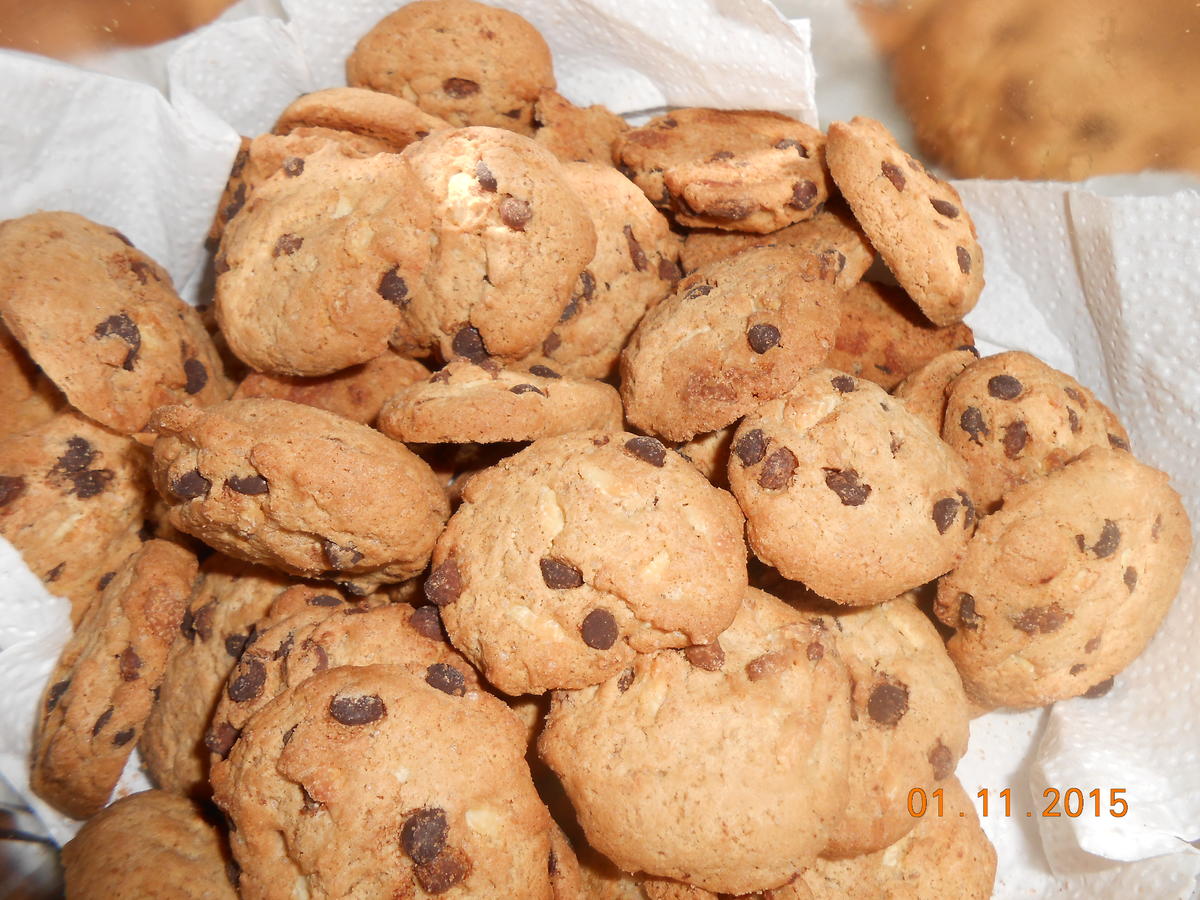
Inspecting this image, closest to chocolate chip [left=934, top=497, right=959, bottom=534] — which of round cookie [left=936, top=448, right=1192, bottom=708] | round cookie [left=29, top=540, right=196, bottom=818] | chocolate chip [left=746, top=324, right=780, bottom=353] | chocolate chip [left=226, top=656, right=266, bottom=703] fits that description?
round cookie [left=936, top=448, right=1192, bottom=708]

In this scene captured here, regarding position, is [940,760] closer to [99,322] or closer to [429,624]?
[429,624]

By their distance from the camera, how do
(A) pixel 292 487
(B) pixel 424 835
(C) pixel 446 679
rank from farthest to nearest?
(C) pixel 446 679 → (A) pixel 292 487 → (B) pixel 424 835

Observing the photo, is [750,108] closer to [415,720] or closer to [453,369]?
[453,369]

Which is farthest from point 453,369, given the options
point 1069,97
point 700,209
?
point 1069,97

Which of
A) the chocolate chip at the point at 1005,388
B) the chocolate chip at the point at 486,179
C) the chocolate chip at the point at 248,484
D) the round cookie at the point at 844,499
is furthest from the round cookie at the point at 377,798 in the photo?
the chocolate chip at the point at 1005,388

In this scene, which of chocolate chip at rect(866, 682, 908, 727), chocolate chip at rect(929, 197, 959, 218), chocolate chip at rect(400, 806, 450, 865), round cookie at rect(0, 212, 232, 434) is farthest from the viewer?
chocolate chip at rect(929, 197, 959, 218)

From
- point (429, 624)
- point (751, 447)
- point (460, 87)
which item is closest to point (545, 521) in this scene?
point (429, 624)
